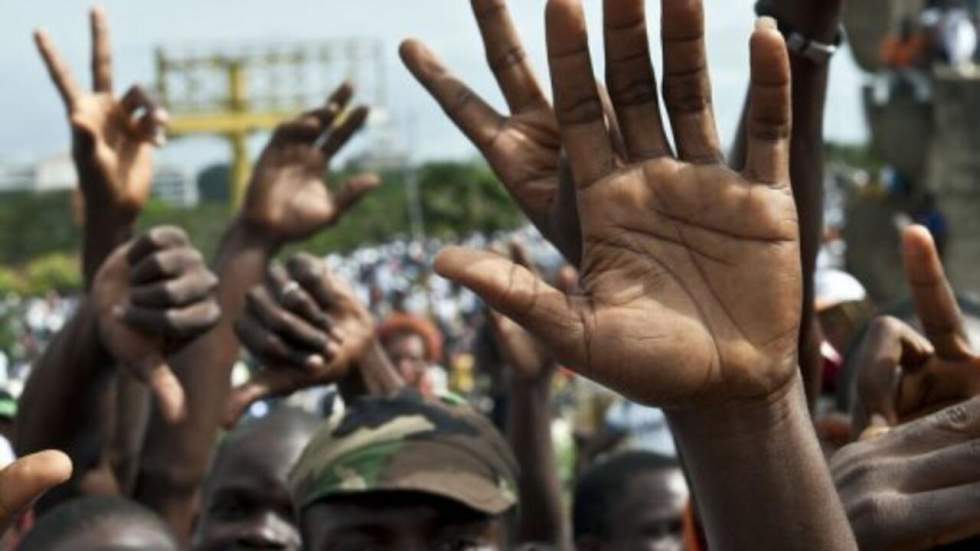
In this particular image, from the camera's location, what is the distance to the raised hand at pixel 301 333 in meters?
4.30

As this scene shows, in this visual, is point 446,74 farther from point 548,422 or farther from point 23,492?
point 548,422

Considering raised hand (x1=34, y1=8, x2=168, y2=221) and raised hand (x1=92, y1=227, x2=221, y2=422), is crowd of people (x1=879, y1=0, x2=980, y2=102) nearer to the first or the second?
raised hand (x1=34, y1=8, x2=168, y2=221)

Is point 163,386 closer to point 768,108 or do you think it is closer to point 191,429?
point 191,429

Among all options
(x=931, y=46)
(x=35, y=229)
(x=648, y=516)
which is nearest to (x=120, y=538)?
(x=648, y=516)

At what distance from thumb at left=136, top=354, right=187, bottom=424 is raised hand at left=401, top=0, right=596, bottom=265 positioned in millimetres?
961

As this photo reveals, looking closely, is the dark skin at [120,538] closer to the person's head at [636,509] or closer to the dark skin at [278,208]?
the dark skin at [278,208]

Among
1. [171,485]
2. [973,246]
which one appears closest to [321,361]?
[171,485]

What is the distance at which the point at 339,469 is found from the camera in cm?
353

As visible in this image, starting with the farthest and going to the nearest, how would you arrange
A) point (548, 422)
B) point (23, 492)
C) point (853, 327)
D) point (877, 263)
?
point (877, 263), point (548, 422), point (853, 327), point (23, 492)

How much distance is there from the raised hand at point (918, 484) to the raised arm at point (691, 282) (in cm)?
14

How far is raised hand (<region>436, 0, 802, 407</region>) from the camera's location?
2.57 metres

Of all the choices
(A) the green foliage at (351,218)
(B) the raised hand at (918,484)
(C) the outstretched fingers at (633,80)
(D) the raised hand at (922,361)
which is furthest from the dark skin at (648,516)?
(A) the green foliage at (351,218)

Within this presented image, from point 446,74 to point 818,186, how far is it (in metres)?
0.63

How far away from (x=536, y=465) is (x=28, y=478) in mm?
3279
